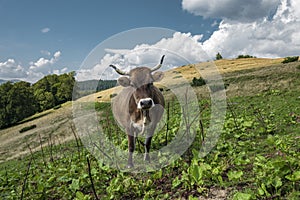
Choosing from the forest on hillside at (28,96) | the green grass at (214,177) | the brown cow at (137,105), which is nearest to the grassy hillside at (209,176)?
the green grass at (214,177)

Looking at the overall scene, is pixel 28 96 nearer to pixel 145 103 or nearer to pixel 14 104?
pixel 14 104

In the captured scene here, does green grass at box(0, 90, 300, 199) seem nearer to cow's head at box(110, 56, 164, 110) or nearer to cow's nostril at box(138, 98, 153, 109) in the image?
cow's nostril at box(138, 98, 153, 109)

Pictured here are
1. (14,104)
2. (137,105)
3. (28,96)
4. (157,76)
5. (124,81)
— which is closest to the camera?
(137,105)

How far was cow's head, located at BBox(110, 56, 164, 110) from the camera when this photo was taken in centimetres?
773

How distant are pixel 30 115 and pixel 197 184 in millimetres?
64793

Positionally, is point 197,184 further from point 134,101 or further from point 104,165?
point 134,101

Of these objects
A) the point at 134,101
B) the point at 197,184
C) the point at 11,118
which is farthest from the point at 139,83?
the point at 11,118

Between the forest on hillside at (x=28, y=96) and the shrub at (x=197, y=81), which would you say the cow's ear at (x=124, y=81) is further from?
the shrub at (x=197, y=81)

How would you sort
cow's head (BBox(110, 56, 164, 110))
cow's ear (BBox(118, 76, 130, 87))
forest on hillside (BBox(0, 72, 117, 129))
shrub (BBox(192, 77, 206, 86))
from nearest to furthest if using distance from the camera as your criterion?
cow's head (BBox(110, 56, 164, 110))
cow's ear (BBox(118, 76, 130, 87))
shrub (BBox(192, 77, 206, 86))
forest on hillside (BBox(0, 72, 117, 129))

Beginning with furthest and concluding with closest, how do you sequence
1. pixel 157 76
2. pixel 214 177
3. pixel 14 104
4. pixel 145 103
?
pixel 14 104
pixel 157 76
pixel 145 103
pixel 214 177

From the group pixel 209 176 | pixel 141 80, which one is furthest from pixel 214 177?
pixel 141 80

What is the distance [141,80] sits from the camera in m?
7.98

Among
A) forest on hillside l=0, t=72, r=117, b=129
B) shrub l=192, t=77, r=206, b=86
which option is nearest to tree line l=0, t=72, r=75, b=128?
forest on hillside l=0, t=72, r=117, b=129

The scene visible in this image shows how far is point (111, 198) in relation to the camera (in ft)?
15.9
